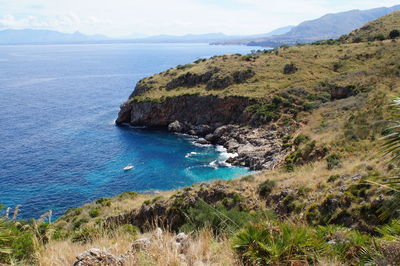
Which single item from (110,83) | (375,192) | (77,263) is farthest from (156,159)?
(110,83)

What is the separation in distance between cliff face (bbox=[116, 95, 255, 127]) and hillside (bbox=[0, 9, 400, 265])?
23 cm

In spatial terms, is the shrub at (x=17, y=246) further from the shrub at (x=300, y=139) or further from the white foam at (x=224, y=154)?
the white foam at (x=224, y=154)

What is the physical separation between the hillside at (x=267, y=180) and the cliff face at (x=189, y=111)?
0.23 meters

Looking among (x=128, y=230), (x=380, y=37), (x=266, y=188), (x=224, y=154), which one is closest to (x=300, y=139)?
(x=224, y=154)

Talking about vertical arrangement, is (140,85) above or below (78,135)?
above

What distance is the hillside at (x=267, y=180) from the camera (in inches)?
232

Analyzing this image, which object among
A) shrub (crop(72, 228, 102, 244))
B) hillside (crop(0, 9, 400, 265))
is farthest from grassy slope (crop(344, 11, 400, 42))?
shrub (crop(72, 228, 102, 244))

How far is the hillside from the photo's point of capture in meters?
5.89

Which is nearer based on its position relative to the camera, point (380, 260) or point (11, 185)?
point (380, 260)

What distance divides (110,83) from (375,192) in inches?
4542

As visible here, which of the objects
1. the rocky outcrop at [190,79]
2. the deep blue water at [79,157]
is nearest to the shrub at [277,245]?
the deep blue water at [79,157]

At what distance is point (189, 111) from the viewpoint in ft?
222

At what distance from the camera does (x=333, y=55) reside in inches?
2911

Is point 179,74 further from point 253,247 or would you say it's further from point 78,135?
point 253,247
